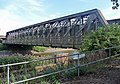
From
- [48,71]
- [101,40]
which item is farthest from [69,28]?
[48,71]

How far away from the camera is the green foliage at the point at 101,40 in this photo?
51.1 ft

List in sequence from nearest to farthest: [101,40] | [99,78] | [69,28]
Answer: [99,78] < [101,40] < [69,28]

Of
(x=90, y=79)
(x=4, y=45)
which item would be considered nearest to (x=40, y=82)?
(x=90, y=79)

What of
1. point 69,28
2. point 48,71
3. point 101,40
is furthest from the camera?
point 69,28

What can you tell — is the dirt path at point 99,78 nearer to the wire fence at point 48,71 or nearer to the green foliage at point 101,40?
the wire fence at point 48,71

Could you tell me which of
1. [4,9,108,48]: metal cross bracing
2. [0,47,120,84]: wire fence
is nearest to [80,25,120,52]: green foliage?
[0,47,120,84]: wire fence

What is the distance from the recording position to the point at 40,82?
7586 millimetres

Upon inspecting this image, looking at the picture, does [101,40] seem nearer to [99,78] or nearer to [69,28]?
[99,78]

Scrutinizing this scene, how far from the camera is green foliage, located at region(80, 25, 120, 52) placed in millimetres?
15578

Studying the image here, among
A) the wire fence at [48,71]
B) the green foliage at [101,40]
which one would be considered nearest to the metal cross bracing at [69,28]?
the green foliage at [101,40]

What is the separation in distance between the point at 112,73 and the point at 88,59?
239cm

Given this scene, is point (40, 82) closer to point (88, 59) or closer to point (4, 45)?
point (88, 59)

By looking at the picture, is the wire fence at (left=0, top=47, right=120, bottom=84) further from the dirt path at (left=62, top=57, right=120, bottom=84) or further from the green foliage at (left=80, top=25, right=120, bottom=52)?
the green foliage at (left=80, top=25, right=120, bottom=52)

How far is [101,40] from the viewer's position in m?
16.0
